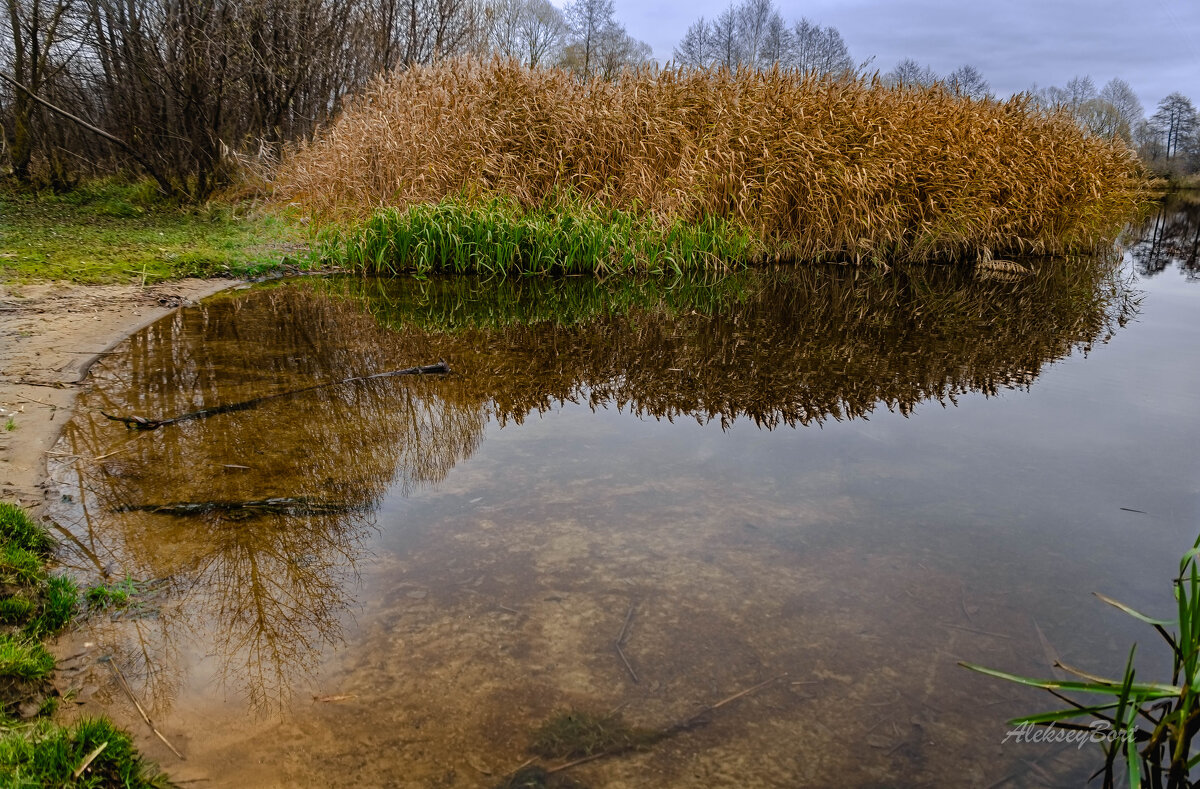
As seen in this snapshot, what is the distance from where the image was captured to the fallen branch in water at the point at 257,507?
263 centimetres

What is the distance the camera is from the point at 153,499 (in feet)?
8.88

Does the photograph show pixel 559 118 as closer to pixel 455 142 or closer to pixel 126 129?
pixel 455 142

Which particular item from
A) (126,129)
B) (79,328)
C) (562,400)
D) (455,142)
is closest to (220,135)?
(126,129)

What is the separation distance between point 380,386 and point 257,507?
1.54 m

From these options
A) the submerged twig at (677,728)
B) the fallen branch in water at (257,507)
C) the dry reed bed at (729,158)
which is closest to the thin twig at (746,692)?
the submerged twig at (677,728)

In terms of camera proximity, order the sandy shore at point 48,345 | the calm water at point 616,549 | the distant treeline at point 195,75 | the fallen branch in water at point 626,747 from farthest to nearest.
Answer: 1. the distant treeline at point 195,75
2. the sandy shore at point 48,345
3. the calm water at point 616,549
4. the fallen branch in water at point 626,747

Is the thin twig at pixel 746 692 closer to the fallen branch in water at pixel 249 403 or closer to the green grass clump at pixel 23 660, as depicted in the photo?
the green grass clump at pixel 23 660

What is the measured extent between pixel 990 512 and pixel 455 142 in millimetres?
7046

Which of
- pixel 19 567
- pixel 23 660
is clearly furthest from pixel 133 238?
pixel 23 660

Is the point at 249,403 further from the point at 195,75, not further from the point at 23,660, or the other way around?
the point at 195,75

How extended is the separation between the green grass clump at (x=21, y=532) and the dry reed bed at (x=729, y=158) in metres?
6.24

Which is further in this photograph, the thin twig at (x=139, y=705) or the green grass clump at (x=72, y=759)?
the thin twig at (x=139, y=705)

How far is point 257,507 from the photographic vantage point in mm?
2676

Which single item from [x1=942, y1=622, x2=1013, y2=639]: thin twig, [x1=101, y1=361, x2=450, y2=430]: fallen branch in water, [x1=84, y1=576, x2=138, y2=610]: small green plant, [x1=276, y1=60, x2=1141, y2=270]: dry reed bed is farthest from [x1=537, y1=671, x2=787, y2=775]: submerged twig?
[x1=276, y1=60, x2=1141, y2=270]: dry reed bed
